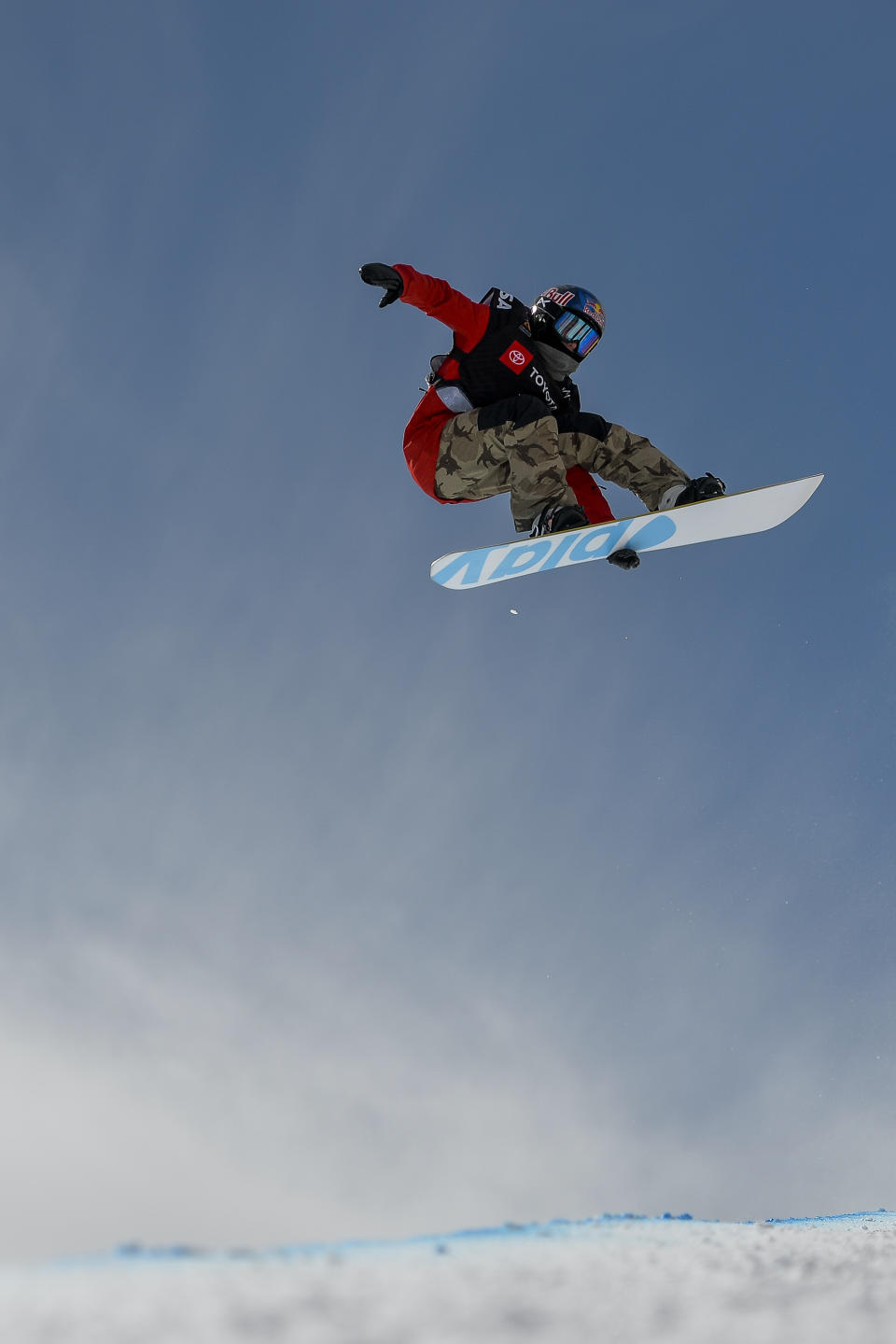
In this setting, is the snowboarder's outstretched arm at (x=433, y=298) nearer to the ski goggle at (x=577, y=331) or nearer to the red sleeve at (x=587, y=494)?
the ski goggle at (x=577, y=331)

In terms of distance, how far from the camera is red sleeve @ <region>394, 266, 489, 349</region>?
7.31 metres

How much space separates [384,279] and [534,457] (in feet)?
6.17

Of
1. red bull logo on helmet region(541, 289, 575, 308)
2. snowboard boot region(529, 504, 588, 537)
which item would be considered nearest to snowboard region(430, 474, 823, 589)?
snowboard boot region(529, 504, 588, 537)

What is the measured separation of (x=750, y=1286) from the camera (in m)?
2.00

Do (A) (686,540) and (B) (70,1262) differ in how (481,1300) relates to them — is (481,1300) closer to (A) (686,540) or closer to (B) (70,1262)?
(B) (70,1262)

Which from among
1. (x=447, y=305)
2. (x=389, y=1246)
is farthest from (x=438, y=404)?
(x=389, y=1246)

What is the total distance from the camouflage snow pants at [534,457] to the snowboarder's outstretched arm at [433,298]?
2.25 ft

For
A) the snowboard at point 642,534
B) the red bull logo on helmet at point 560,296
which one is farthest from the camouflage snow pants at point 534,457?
the red bull logo on helmet at point 560,296

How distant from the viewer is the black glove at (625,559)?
24.2 ft

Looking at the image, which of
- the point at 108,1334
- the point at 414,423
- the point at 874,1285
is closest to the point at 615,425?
the point at 414,423

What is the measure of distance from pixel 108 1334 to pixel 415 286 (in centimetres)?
723

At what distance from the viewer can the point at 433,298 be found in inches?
290

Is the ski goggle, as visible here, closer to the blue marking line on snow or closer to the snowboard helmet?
the snowboard helmet

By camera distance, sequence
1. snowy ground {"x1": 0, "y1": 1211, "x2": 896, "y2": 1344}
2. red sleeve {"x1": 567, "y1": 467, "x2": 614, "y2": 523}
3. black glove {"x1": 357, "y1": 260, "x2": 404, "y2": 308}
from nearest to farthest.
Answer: snowy ground {"x1": 0, "y1": 1211, "x2": 896, "y2": 1344} < black glove {"x1": 357, "y1": 260, "x2": 404, "y2": 308} < red sleeve {"x1": 567, "y1": 467, "x2": 614, "y2": 523}
